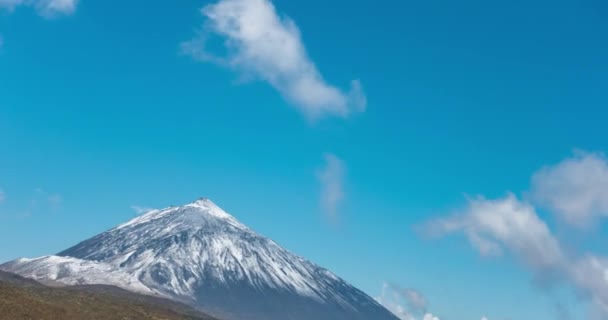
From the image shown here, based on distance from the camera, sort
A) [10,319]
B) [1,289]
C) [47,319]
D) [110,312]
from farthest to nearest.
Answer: [110,312]
[1,289]
[47,319]
[10,319]

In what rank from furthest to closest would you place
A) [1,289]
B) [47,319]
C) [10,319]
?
1. [1,289]
2. [47,319]
3. [10,319]

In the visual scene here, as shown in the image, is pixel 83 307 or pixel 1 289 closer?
pixel 1 289

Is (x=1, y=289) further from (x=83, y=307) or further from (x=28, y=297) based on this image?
(x=83, y=307)

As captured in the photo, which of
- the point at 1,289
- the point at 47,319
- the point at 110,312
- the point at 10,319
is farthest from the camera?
the point at 110,312

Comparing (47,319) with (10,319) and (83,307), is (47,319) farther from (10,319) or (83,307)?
(83,307)

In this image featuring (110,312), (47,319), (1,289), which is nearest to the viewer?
(47,319)

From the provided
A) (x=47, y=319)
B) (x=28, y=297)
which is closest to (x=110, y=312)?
(x=28, y=297)

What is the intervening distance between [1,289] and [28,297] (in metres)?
7.18

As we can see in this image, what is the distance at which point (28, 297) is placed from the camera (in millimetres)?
169000

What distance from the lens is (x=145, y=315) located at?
196500 mm

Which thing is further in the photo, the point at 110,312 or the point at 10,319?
the point at 110,312

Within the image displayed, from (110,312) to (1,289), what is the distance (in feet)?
105

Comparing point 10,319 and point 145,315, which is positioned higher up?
point 145,315

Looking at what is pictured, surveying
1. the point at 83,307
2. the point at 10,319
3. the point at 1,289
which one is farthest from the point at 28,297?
the point at 10,319
